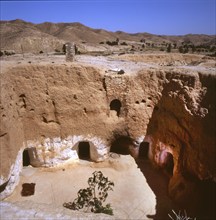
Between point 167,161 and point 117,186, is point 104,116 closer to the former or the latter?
point 117,186

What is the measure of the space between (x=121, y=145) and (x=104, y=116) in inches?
141

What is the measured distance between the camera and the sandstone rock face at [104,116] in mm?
13688

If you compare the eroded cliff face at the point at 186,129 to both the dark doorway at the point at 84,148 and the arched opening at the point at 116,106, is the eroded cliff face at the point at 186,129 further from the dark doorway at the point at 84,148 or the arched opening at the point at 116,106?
the dark doorway at the point at 84,148

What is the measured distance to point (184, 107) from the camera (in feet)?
47.6

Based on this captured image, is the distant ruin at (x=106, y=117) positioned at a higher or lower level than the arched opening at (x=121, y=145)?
higher

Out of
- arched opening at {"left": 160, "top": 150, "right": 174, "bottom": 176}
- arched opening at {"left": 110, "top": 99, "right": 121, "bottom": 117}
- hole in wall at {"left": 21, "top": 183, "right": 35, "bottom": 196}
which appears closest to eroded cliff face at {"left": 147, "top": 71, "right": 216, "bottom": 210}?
arched opening at {"left": 160, "top": 150, "right": 174, "bottom": 176}

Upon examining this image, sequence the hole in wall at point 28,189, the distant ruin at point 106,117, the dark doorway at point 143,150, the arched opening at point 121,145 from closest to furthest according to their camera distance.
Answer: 1. the distant ruin at point 106,117
2. the hole in wall at point 28,189
3. the arched opening at point 121,145
4. the dark doorway at point 143,150

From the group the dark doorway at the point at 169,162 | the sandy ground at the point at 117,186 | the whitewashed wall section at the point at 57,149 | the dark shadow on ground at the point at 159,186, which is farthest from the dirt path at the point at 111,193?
the dark doorway at the point at 169,162

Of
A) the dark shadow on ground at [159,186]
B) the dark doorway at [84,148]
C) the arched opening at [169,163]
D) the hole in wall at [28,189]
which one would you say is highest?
the dark doorway at [84,148]

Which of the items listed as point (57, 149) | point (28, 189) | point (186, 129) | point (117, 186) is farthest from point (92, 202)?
point (186, 129)

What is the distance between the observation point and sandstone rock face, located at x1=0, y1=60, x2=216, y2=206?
13.7 m

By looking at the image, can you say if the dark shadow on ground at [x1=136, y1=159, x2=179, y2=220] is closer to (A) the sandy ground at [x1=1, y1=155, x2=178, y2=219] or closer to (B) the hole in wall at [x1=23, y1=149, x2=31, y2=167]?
(A) the sandy ground at [x1=1, y1=155, x2=178, y2=219]

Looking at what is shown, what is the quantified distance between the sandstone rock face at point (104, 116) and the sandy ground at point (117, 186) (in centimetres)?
70

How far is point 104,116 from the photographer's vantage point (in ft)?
54.9
